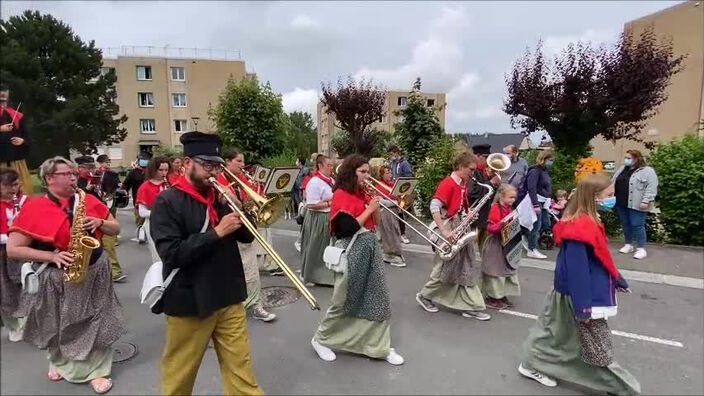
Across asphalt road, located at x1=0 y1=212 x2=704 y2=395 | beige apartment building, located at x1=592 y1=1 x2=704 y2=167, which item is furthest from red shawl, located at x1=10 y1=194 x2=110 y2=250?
beige apartment building, located at x1=592 y1=1 x2=704 y2=167

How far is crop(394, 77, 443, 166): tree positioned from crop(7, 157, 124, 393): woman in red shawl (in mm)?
13833

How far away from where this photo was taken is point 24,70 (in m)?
1.66

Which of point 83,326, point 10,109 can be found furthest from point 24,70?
point 83,326

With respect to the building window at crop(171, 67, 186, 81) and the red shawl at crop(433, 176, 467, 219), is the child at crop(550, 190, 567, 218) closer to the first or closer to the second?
the red shawl at crop(433, 176, 467, 219)

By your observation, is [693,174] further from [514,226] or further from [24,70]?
[24,70]

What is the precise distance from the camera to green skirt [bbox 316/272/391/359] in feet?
12.7

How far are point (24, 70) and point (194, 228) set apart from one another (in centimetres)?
120

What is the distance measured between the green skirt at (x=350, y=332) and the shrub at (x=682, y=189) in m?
7.37

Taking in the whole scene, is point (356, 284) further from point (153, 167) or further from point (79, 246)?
point (153, 167)

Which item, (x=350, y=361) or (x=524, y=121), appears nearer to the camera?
(x=350, y=361)


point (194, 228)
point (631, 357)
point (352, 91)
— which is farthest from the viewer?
point (352, 91)

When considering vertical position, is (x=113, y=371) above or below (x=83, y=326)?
below

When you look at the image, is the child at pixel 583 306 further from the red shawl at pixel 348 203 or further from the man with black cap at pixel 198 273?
the man with black cap at pixel 198 273

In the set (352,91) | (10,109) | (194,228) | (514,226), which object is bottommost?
(514,226)
